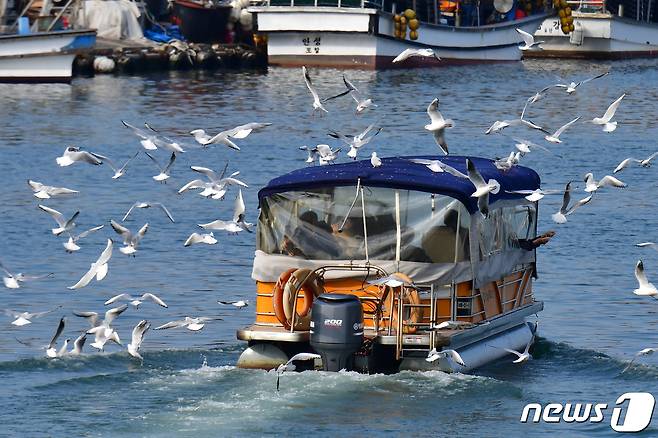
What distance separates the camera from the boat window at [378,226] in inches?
738

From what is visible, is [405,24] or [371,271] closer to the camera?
[371,271]

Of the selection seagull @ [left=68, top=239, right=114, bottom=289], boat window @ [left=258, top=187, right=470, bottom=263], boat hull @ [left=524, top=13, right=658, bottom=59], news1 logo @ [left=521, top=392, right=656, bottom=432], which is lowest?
boat hull @ [left=524, top=13, right=658, bottom=59]

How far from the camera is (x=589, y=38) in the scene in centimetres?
7556

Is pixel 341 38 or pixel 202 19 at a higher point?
pixel 202 19

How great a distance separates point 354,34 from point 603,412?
156 feet

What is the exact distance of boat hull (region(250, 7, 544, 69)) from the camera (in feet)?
211

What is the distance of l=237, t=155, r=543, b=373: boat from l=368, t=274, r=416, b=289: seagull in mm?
22

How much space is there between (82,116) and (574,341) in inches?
1132

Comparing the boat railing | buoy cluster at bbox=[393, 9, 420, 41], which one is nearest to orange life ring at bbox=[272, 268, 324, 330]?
the boat railing

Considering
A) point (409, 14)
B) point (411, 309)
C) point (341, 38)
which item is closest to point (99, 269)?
point (411, 309)

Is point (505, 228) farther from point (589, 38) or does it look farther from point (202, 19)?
point (589, 38)

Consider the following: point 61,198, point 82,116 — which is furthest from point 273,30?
point 61,198

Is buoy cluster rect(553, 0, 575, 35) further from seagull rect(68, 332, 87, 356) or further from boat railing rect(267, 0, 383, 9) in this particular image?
seagull rect(68, 332, 87, 356)

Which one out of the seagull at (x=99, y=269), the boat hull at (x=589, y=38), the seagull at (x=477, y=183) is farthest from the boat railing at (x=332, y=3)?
the seagull at (x=477, y=183)
